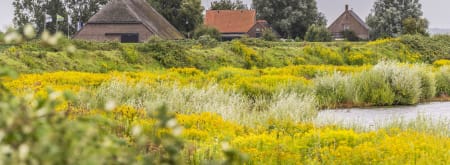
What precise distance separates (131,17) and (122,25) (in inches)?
45.4

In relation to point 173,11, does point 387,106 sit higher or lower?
lower

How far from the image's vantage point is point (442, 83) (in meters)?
24.0

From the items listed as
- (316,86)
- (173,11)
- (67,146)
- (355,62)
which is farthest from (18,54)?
(173,11)

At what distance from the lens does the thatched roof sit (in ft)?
177

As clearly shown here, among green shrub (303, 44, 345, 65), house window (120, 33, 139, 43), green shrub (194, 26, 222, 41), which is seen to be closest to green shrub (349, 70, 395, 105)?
green shrub (303, 44, 345, 65)

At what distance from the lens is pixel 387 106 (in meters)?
19.3

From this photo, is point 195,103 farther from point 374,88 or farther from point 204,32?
point 204,32

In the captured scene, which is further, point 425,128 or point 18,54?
point 18,54

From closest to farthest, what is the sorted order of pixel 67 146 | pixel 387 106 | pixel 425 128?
pixel 67 146 → pixel 425 128 → pixel 387 106

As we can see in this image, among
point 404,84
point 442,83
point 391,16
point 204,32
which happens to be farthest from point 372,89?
point 391,16

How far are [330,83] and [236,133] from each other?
10.3 metres

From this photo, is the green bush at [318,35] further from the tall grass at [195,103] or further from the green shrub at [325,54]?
the tall grass at [195,103]

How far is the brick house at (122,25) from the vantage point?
53.8 m

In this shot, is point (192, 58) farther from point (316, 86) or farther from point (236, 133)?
point (236, 133)
